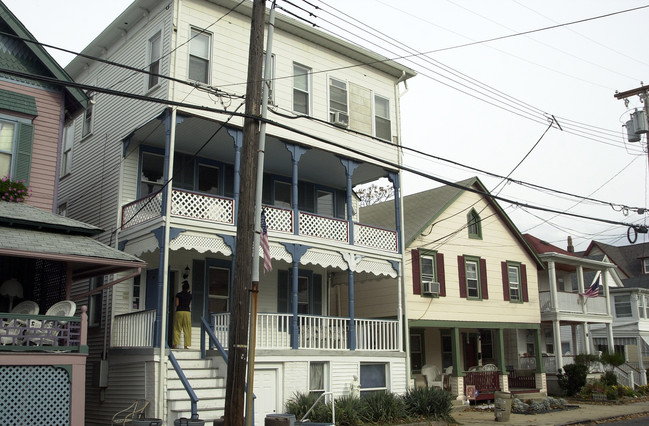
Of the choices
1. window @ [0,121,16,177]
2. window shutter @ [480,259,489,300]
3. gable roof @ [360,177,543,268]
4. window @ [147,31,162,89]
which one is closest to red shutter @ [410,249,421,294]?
gable roof @ [360,177,543,268]

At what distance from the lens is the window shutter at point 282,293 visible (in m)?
21.8

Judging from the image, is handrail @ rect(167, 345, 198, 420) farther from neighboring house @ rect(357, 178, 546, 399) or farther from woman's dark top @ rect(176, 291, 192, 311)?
neighboring house @ rect(357, 178, 546, 399)

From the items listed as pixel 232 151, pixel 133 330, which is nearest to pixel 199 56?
pixel 232 151

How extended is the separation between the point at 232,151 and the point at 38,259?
697 centimetres

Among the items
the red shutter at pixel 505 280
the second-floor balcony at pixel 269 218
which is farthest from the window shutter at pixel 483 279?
the second-floor balcony at pixel 269 218

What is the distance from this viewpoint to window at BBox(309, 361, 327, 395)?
60.2ft

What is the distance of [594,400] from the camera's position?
88.3 ft

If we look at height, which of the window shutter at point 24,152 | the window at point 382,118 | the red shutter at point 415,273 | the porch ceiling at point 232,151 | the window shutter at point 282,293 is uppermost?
the window at point 382,118

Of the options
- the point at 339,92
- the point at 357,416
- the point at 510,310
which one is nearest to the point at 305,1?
the point at 339,92

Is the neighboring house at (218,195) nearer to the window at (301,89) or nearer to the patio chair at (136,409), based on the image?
the window at (301,89)

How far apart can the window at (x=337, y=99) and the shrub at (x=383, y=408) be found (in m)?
8.71

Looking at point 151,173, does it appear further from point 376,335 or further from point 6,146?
point 376,335

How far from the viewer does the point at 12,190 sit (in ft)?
49.9

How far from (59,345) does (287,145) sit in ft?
28.8
